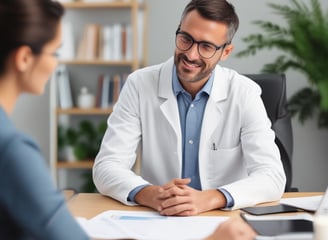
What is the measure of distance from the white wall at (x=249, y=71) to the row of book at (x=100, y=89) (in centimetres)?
14

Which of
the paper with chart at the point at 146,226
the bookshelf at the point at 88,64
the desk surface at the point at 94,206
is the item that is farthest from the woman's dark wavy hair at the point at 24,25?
the bookshelf at the point at 88,64

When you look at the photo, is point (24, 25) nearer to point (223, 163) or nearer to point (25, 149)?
point (25, 149)

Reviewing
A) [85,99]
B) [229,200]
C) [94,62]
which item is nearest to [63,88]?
[85,99]

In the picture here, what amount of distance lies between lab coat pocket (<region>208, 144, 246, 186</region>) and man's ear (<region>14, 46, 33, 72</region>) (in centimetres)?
120

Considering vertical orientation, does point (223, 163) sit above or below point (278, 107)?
below

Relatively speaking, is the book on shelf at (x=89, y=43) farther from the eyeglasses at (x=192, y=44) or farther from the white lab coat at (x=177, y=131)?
the eyeglasses at (x=192, y=44)

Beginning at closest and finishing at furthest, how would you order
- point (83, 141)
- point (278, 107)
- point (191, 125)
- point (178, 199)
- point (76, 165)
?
point (178, 199), point (191, 125), point (278, 107), point (76, 165), point (83, 141)

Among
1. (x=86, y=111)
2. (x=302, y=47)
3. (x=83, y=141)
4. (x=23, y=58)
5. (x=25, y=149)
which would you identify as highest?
(x=23, y=58)

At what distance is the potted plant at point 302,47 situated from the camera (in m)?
4.01

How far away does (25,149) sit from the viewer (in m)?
0.88

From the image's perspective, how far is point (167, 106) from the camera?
2.10m

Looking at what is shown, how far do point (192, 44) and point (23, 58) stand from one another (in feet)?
3.67

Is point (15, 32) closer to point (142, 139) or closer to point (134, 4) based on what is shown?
point (142, 139)

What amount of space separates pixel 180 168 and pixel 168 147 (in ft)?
0.28
